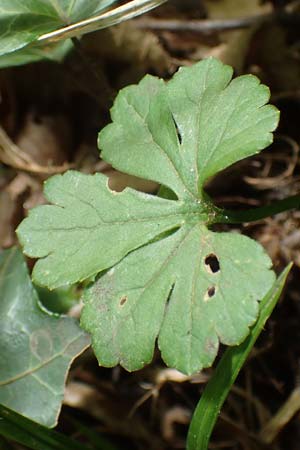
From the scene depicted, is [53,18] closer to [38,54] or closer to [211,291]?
[38,54]

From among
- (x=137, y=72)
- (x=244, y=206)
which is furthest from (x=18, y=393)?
(x=137, y=72)

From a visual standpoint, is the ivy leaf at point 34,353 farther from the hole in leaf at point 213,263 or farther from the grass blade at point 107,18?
the grass blade at point 107,18

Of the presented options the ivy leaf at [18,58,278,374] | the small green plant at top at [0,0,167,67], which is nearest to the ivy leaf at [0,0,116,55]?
the small green plant at top at [0,0,167,67]

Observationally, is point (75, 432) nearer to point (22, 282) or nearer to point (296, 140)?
point (22, 282)

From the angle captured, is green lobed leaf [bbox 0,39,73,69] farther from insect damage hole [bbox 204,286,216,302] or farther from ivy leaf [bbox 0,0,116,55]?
insect damage hole [bbox 204,286,216,302]

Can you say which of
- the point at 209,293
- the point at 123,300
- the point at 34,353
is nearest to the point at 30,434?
the point at 34,353

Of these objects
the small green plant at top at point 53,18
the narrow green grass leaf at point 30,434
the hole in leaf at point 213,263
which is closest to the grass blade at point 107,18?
the small green plant at top at point 53,18
